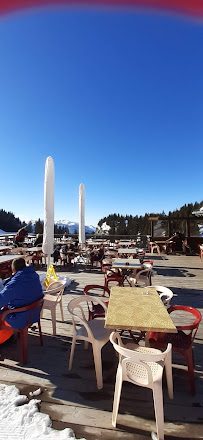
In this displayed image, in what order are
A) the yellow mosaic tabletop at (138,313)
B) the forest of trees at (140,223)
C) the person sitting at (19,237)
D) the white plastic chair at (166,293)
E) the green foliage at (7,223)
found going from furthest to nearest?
the green foliage at (7,223) → the forest of trees at (140,223) → the person sitting at (19,237) → the white plastic chair at (166,293) → the yellow mosaic tabletop at (138,313)

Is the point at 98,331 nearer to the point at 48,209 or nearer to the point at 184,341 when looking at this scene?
the point at 184,341

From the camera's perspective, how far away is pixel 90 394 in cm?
177

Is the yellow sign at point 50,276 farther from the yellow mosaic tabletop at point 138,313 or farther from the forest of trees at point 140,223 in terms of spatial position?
the forest of trees at point 140,223

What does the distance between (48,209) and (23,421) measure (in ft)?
13.8

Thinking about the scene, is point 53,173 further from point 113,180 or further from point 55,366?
point 113,180

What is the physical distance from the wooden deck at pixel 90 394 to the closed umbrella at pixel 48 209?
2432 millimetres

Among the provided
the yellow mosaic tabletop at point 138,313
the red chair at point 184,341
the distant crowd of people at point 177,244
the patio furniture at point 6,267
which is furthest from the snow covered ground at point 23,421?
the distant crowd of people at point 177,244

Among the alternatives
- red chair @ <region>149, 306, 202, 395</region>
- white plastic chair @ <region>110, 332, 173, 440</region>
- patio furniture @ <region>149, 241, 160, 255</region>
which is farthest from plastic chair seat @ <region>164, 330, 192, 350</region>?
patio furniture @ <region>149, 241, 160, 255</region>

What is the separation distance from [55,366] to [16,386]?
42 cm

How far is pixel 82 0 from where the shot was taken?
3.06m

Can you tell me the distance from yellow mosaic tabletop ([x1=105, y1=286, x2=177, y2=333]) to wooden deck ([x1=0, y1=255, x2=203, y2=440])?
62 cm

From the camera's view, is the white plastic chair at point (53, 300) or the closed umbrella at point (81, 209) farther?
the closed umbrella at point (81, 209)

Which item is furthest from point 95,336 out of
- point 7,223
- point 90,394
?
point 7,223

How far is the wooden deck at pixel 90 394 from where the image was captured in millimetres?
1449
